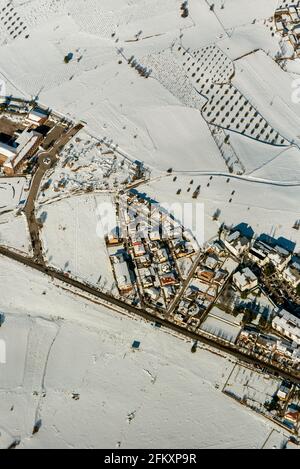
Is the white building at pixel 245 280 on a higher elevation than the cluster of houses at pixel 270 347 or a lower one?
higher

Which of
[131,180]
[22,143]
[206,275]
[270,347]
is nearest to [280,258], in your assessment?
[206,275]

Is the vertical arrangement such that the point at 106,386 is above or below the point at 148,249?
below

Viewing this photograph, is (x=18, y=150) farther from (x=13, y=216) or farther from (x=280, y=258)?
(x=280, y=258)

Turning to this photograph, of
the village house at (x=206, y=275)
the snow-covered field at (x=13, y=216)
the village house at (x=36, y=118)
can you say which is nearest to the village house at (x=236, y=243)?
the village house at (x=206, y=275)

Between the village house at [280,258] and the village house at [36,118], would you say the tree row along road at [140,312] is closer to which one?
the village house at [280,258]

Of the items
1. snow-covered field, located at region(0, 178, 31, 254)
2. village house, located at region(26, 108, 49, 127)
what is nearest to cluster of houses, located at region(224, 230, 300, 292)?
snow-covered field, located at region(0, 178, 31, 254)

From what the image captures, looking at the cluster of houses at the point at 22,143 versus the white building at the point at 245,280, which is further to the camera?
the cluster of houses at the point at 22,143
